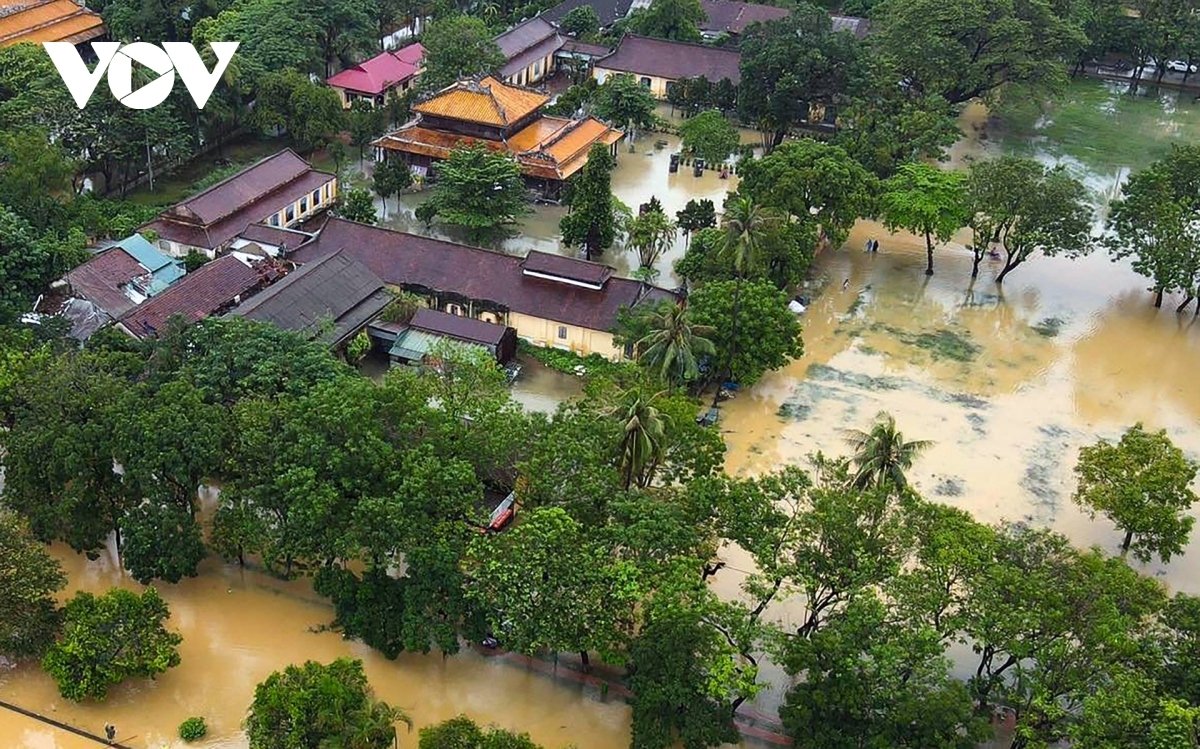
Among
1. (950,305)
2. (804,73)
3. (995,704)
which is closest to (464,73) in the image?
(804,73)

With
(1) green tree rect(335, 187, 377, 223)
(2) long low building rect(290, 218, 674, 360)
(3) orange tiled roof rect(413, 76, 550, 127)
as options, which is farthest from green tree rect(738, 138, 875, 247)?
(1) green tree rect(335, 187, 377, 223)

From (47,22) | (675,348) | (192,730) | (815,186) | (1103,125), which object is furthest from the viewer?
(1103,125)

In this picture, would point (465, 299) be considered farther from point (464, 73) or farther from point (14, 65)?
point (14, 65)

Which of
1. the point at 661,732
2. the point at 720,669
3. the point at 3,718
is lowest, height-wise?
the point at 3,718

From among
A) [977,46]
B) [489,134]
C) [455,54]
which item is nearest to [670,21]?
[455,54]

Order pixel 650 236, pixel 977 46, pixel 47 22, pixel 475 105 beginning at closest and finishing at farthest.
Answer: pixel 650 236 < pixel 475 105 < pixel 977 46 < pixel 47 22

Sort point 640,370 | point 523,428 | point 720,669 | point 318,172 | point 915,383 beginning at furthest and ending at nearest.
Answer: point 318,172
point 915,383
point 640,370
point 523,428
point 720,669

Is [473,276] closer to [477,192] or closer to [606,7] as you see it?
[477,192]
